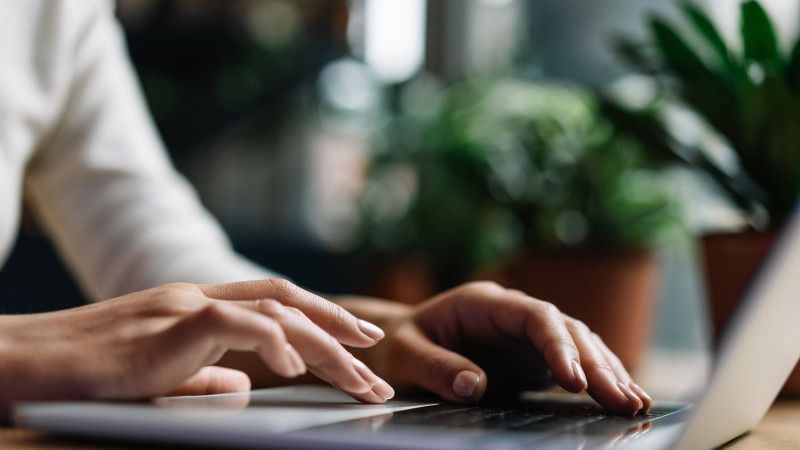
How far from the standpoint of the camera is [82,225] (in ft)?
2.94

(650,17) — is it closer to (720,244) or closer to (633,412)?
(720,244)

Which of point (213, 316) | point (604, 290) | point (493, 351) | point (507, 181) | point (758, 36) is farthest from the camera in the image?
point (507, 181)

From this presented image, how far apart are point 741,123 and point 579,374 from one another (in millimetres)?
526

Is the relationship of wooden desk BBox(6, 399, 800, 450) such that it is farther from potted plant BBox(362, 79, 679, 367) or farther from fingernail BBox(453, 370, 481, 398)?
potted plant BBox(362, 79, 679, 367)

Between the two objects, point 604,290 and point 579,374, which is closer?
point 579,374

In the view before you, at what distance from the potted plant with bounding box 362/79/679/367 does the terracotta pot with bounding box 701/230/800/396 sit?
20 centimetres

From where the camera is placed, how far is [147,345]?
0.35m

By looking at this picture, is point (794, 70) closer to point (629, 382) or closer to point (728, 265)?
point (728, 265)

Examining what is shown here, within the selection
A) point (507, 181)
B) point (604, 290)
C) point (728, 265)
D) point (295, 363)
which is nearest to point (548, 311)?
point (295, 363)

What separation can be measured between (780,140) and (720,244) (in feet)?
0.43

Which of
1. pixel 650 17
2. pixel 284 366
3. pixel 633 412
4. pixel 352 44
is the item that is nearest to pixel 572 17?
pixel 352 44

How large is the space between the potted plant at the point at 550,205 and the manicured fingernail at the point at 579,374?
2.01 ft

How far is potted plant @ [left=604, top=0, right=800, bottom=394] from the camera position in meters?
0.81

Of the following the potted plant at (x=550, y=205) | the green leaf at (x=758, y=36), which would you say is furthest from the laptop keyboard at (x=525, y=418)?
the potted plant at (x=550, y=205)
